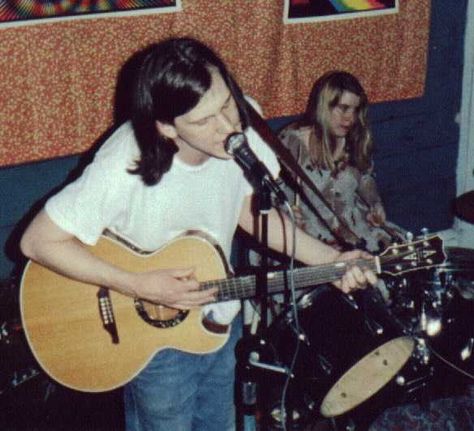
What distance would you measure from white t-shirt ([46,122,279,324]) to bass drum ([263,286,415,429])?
58 centimetres

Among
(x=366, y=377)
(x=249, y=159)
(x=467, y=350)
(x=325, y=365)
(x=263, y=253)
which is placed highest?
(x=249, y=159)

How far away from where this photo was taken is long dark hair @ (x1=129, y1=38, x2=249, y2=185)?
1.85 meters

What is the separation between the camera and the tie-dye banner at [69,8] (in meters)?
2.64

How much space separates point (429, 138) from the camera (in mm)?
4398

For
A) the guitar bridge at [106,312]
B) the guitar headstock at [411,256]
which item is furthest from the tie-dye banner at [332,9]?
the guitar bridge at [106,312]

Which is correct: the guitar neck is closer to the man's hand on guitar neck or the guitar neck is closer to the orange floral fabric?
the man's hand on guitar neck

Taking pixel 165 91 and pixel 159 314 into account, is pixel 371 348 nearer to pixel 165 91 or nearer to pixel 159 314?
pixel 159 314

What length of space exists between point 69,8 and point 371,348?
6.19ft

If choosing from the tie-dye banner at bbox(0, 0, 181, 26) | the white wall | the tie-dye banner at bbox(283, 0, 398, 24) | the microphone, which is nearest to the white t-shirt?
the microphone

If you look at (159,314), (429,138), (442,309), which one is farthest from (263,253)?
(429,138)

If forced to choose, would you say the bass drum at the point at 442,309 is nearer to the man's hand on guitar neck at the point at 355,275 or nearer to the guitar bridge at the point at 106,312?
the man's hand on guitar neck at the point at 355,275

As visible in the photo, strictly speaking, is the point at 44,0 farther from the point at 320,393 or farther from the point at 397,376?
the point at 397,376

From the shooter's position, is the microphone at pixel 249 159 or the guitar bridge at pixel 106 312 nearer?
A: the microphone at pixel 249 159

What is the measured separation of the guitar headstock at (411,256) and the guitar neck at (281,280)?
142mm
